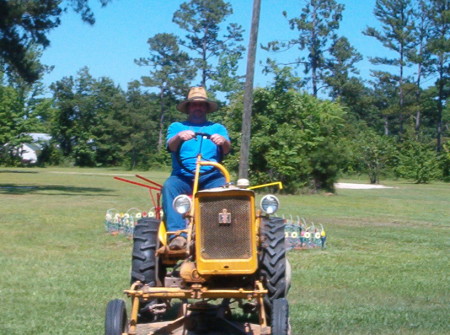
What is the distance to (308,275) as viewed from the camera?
11.5 m

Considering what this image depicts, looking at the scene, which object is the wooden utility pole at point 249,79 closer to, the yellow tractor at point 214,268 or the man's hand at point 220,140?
the man's hand at point 220,140

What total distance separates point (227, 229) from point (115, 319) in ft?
3.75

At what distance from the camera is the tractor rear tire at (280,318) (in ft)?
19.9

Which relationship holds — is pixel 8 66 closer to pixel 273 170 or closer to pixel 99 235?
pixel 273 170

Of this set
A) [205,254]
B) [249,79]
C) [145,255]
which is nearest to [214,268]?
[205,254]

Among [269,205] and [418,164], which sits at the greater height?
[418,164]

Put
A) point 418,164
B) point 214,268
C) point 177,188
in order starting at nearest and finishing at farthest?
point 214,268 → point 177,188 → point 418,164

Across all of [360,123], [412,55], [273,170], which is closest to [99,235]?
[273,170]

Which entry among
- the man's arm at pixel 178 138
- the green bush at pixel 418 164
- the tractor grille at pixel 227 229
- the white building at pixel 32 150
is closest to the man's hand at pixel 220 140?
the man's arm at pixel 178 138

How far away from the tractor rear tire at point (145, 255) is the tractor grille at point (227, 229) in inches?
39.1

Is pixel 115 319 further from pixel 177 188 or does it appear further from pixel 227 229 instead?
pixel 177 188

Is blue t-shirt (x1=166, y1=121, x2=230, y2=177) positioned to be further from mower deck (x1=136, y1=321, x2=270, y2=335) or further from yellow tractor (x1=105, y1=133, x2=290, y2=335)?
mower deck (x1=136, y1=321, x2=270, y2=335)

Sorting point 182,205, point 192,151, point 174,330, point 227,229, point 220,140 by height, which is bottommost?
point 174,330

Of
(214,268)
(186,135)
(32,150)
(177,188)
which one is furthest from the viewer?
(32,150)
